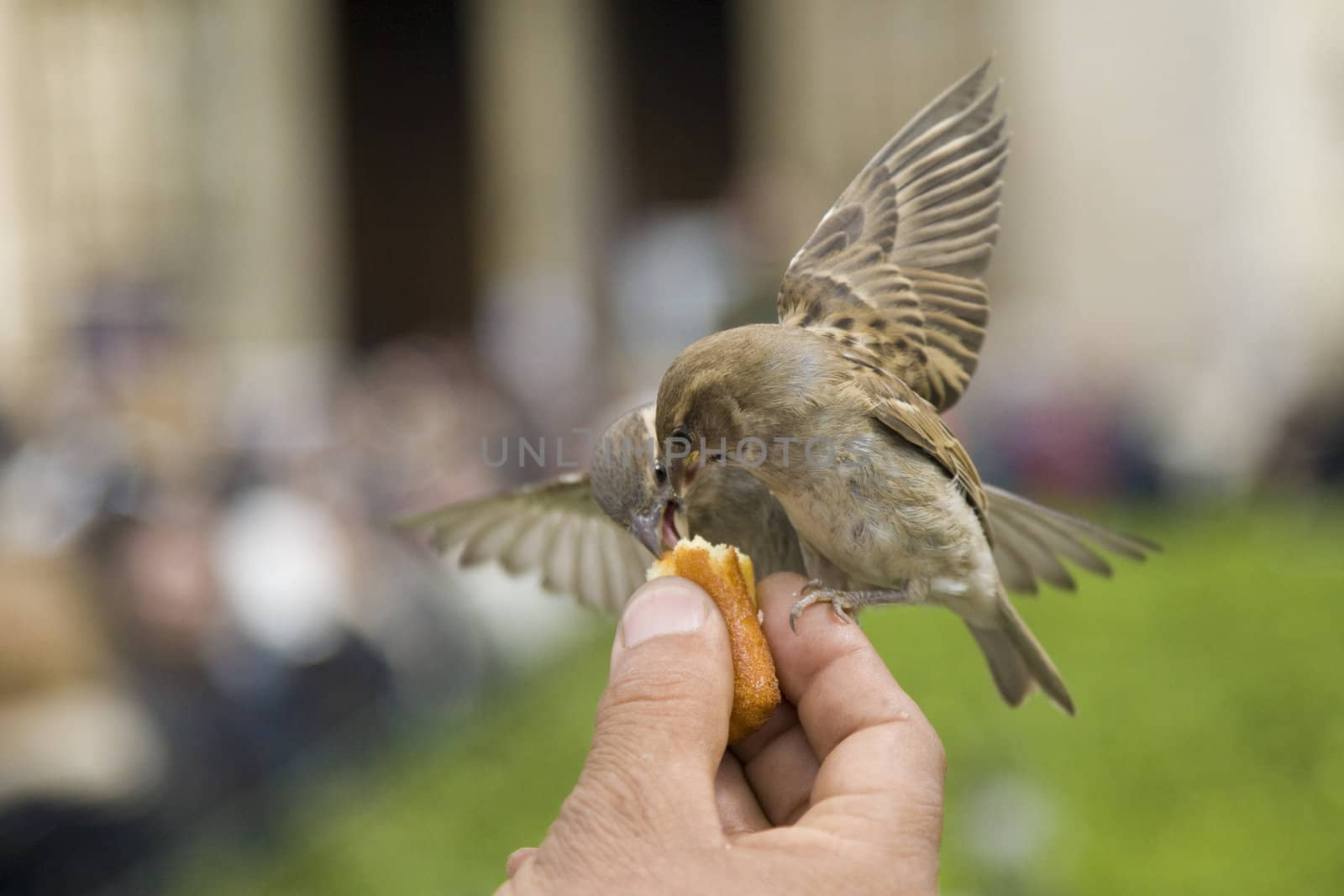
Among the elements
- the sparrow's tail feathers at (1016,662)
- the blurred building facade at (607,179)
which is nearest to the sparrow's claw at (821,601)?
the sparrow's tail feathers at (1016,662)

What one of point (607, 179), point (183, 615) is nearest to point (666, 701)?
point (183, 615)

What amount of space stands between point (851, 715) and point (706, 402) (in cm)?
42

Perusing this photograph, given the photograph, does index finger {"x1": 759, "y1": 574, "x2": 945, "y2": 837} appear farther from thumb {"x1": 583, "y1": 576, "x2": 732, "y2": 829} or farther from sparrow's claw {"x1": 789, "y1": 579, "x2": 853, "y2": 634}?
thumb {"x1": 583, "y1": 576, "x2": 732, "y2": 829}

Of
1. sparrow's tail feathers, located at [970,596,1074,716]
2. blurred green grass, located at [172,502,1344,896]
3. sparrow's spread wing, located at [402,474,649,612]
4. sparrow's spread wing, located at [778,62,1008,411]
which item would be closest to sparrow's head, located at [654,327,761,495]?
sparrow's spread wing, located at [778,62,1008,411]

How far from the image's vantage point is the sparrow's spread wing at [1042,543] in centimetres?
147

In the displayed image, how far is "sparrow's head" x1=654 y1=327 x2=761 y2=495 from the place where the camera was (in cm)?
150

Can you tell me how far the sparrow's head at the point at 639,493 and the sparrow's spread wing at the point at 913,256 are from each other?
0.84ft

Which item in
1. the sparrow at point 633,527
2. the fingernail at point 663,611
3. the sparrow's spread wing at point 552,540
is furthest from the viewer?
the sparrow's spread wing at point 552,540

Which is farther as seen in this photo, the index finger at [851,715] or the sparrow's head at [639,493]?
the sparrow's head at [639,493]

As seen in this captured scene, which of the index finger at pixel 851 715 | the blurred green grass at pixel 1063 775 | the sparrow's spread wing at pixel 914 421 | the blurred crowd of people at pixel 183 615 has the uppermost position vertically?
the sparrow's spread wing at pixel 914 421

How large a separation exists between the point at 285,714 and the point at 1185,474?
559cm

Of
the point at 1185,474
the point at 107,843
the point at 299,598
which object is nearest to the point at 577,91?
the point at 1185,474

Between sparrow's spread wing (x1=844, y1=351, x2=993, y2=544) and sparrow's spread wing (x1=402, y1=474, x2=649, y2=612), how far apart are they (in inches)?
17.7

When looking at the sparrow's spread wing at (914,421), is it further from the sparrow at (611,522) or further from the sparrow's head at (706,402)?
the sparrow at (611,522)
